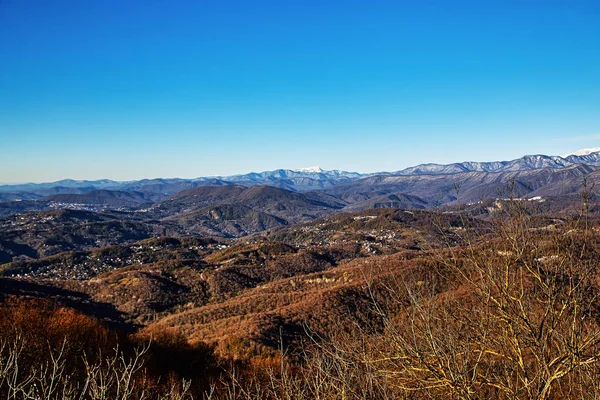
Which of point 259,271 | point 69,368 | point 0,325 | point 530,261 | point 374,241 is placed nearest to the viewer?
point 530,261

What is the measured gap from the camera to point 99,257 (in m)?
123

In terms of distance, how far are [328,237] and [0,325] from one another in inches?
6554

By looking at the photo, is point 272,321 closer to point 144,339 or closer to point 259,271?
point 144,339

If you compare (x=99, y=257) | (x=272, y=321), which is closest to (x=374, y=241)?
(x=99, y=257)

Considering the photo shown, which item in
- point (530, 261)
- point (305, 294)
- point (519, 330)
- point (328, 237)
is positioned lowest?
point (328, 237)

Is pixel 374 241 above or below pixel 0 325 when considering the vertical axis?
below

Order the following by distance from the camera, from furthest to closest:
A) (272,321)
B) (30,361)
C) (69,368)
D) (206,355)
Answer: (272,321) < (206,355) < (69,368) < (30,361)

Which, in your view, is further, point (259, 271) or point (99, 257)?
point (99, 257)

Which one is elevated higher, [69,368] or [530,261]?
Answer: [530,261]

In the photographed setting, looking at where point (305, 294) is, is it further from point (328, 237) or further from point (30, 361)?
point (328, 237)

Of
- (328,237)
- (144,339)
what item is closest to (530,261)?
(144,339)

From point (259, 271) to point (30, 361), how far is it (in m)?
64.9

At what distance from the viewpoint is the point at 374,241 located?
138 m

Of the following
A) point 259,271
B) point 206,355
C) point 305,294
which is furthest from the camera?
point 259,271
